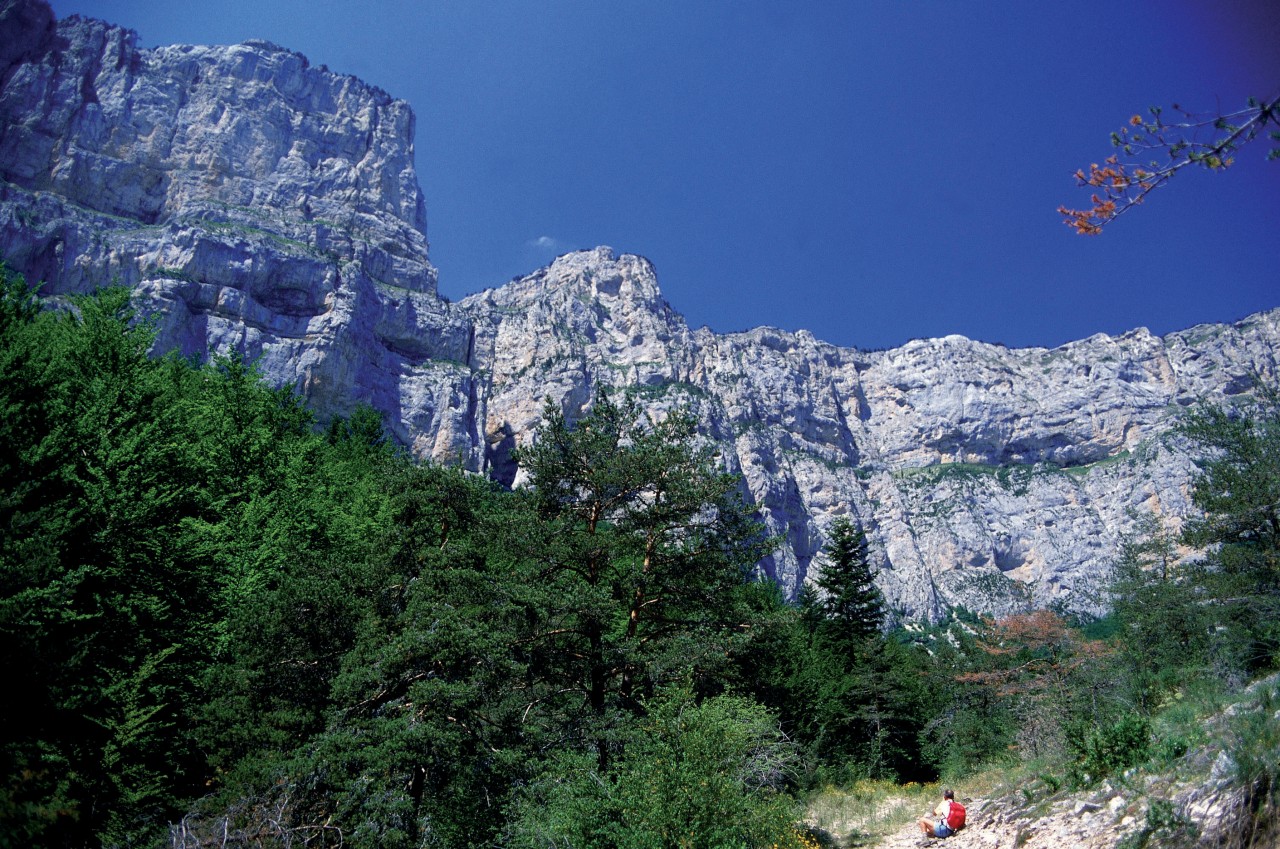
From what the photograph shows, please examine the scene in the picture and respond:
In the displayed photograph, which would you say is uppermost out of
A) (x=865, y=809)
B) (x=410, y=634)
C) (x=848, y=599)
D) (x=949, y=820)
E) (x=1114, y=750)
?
(x=848, y=599)

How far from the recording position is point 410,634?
504 inches

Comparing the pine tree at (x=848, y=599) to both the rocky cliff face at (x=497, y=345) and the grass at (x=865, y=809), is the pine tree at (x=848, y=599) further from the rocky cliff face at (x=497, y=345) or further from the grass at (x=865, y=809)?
the rocky cliff face at (x=497, y=345)

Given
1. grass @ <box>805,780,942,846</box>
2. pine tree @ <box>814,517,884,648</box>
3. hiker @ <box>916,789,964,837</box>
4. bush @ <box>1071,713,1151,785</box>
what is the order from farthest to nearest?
pine tree @ <box>814,517,884,648</box>
grass @ <box>805,780,942,846</box>
hiker @ <box>916,789,964,837</box>
bush @ <box>1071,713,1151,785</box>

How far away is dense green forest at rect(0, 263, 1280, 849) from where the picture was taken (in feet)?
30.7

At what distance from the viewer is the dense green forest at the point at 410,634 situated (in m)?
9.35

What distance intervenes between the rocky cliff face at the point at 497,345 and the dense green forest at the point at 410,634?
6800 cm

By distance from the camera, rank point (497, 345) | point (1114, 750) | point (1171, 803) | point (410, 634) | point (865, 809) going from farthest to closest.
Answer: point (497, 345) → point (865, 809) → point (410, 634) → point (1114, 750) → point (1171, 803)

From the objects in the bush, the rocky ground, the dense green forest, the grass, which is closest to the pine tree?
the grass

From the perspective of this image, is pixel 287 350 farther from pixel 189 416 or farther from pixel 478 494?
pixel 478 494

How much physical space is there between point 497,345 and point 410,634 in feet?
395

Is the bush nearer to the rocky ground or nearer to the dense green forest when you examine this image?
the dense green forest

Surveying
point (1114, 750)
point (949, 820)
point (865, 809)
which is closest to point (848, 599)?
point (865, 809)

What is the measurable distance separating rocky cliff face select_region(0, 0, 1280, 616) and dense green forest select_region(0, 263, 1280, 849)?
223 feet

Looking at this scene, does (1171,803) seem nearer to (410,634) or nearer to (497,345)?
(410,634)
